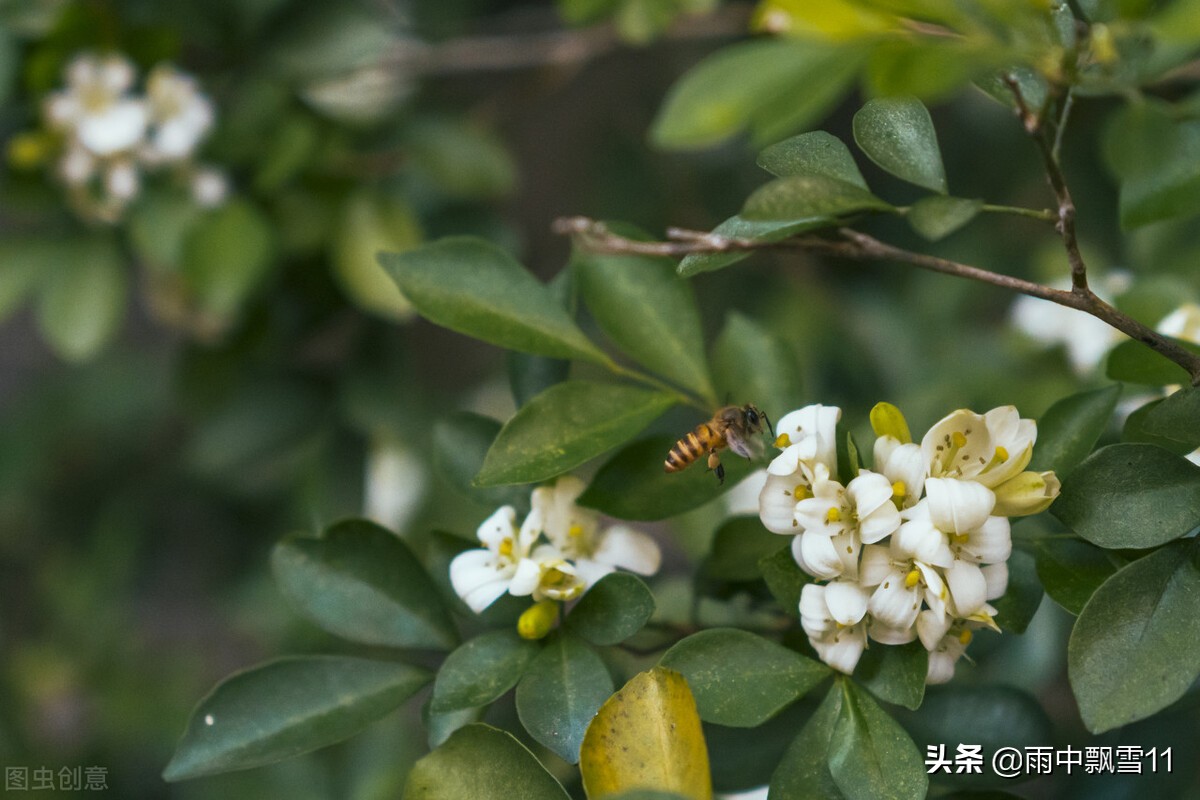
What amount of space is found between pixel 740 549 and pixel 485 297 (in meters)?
0.24

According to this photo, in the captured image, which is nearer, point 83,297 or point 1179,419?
point 1179,419

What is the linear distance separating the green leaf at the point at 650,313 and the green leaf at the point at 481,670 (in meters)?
0.21

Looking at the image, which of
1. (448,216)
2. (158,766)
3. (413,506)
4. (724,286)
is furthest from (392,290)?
(158,766)

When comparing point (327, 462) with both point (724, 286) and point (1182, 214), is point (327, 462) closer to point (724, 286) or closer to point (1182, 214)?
point (724, 286)

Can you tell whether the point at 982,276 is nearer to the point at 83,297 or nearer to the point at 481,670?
the point at 481,670

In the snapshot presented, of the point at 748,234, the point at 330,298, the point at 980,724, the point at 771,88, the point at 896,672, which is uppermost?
the point at 771,88

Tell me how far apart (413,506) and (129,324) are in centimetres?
92

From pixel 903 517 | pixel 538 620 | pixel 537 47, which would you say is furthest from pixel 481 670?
pixel 537 47

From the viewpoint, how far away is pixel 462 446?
72cm

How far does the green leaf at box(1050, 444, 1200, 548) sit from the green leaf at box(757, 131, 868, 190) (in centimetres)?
21

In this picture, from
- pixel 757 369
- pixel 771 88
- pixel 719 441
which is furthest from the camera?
pixel 757 369

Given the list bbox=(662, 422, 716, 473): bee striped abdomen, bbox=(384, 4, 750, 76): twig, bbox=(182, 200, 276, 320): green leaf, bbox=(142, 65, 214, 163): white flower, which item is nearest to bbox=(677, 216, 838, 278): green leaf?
bbox=(662, 422, 716, 473): bee striped abdomen

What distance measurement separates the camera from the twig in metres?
1.44

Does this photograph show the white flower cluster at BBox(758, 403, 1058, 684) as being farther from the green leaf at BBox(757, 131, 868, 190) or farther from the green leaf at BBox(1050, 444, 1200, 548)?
the green leaf at BBox(757, 131, 868, 190)
